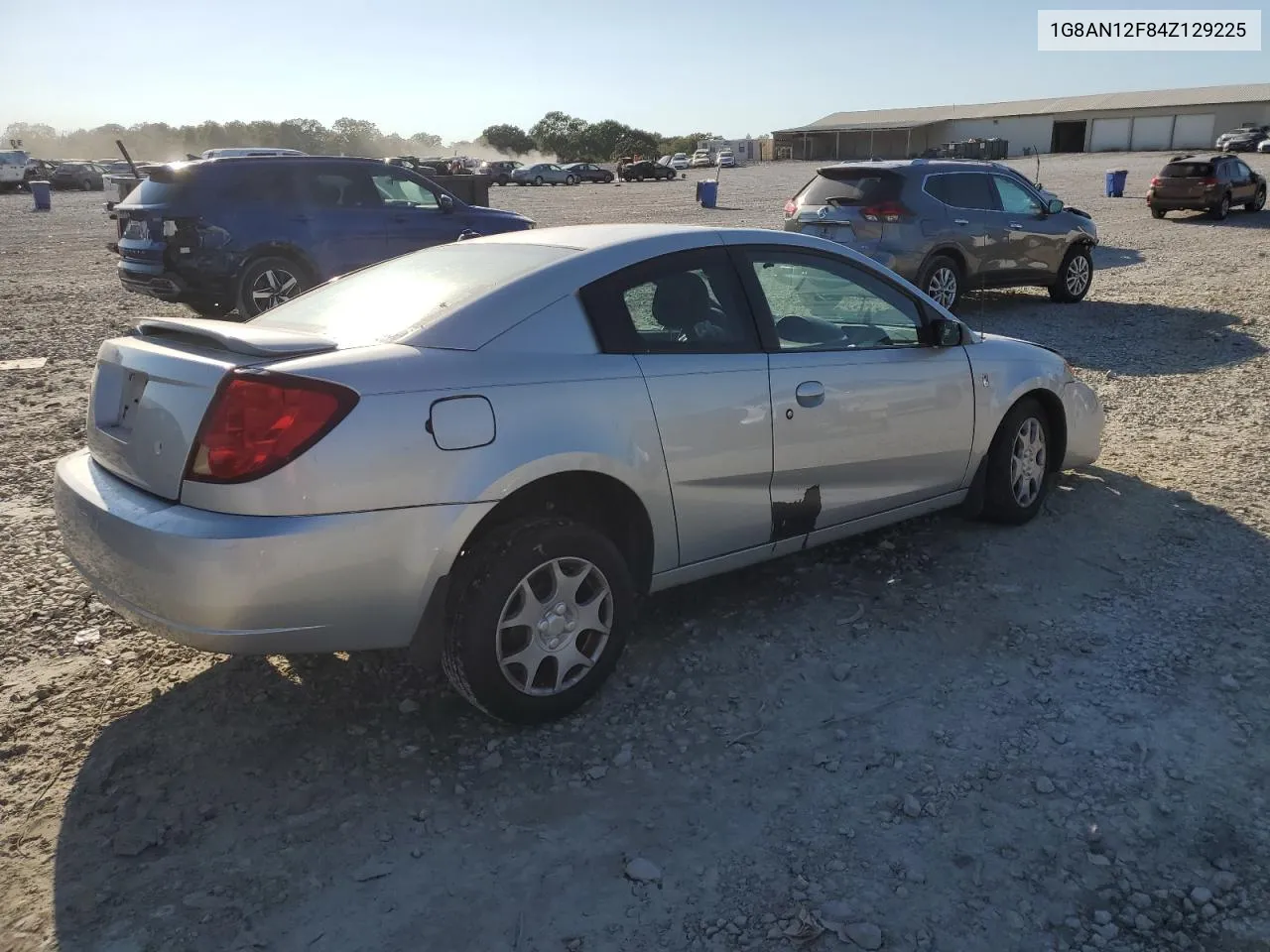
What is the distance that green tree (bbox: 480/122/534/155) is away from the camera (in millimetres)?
113688

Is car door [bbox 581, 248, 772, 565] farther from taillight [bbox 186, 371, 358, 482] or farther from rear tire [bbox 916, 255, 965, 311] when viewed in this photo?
rear tire [bbox 916, 255, 965, 311]

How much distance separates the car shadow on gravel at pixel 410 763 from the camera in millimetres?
2656

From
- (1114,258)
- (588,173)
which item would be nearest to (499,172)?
(588,173)

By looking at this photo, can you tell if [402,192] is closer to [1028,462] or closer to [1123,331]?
[1123,331]

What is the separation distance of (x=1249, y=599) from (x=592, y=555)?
2932mm

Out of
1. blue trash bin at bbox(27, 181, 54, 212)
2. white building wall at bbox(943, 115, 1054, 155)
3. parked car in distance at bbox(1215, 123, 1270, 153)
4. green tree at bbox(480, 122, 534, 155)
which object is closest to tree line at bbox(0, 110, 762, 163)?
green tree at bbox(480, 122, 534, 155)

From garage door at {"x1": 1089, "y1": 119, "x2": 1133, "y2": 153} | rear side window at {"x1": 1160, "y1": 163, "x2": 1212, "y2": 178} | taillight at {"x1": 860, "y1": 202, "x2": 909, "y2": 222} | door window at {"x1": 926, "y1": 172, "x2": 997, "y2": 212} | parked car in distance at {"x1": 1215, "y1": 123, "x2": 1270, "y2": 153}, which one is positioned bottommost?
taillight at {"x1": 860, "y1": 202, "x2": 909, "y2": 222}

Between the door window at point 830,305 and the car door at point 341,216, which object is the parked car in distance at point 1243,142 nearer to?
the car door at point 341,216

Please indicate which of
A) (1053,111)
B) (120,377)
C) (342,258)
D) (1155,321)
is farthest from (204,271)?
(1053,111)

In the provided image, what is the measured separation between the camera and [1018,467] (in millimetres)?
5133

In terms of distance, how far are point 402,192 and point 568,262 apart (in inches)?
332

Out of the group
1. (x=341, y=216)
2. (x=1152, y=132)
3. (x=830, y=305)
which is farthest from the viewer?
(x=1152, y=132)

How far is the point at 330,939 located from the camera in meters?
2.52

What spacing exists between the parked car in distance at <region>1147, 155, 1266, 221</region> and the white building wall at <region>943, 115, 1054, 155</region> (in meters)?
60.3
